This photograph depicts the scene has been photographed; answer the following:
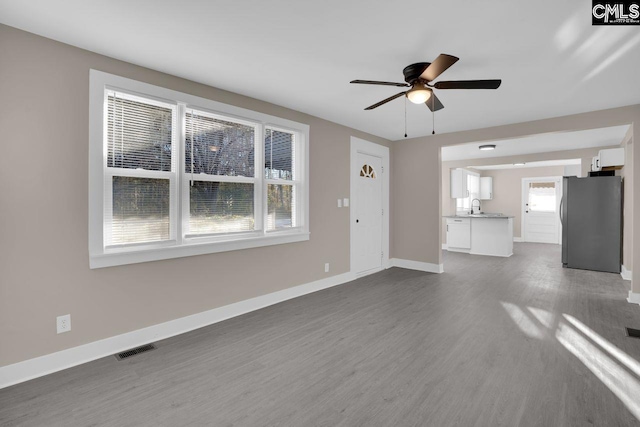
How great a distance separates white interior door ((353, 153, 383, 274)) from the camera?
5.34 meters

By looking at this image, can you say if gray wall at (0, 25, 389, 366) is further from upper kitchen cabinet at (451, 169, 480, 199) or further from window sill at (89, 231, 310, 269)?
upper kitchen cabinet at (451, 169, 480, 199)

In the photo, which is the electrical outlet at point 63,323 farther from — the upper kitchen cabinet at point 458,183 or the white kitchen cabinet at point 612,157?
the upper kitchen cabinet at point 458,183

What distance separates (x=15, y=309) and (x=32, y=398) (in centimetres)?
64

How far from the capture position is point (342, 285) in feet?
15.9

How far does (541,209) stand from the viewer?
980 cm

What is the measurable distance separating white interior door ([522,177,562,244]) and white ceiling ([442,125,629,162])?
307 centimetres

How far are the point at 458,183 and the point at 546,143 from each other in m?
2.63

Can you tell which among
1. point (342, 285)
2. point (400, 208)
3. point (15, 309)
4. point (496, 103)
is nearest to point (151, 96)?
point (15, 309)

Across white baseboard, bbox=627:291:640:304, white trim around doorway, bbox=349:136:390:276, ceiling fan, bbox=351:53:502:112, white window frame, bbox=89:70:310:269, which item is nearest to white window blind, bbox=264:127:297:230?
white window frame, bbox=89:70:310:269

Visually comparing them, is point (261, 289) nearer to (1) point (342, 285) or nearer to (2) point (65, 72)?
(1) point (342, 285)

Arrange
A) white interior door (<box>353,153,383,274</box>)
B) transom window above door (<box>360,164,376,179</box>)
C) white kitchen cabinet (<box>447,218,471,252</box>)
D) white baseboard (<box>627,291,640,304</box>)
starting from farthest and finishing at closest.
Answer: white kitchen cabinet (<box>447,218,471,252</box>) < transom window above door (<box>360,164,376,179</box>) < white interior door (<box>353,153,383,274</box>) < white baseboard (<box>627,291,640,304</box>)

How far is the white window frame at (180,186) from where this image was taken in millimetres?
2545

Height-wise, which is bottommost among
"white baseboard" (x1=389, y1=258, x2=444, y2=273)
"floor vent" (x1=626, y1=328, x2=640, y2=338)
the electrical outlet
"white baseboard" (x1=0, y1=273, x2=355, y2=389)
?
"floor vent" (x1=626, y1=328, x2=640, y2=338)

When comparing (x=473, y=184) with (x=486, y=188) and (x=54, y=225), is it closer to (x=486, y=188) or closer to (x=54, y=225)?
(x=486, y=188)
